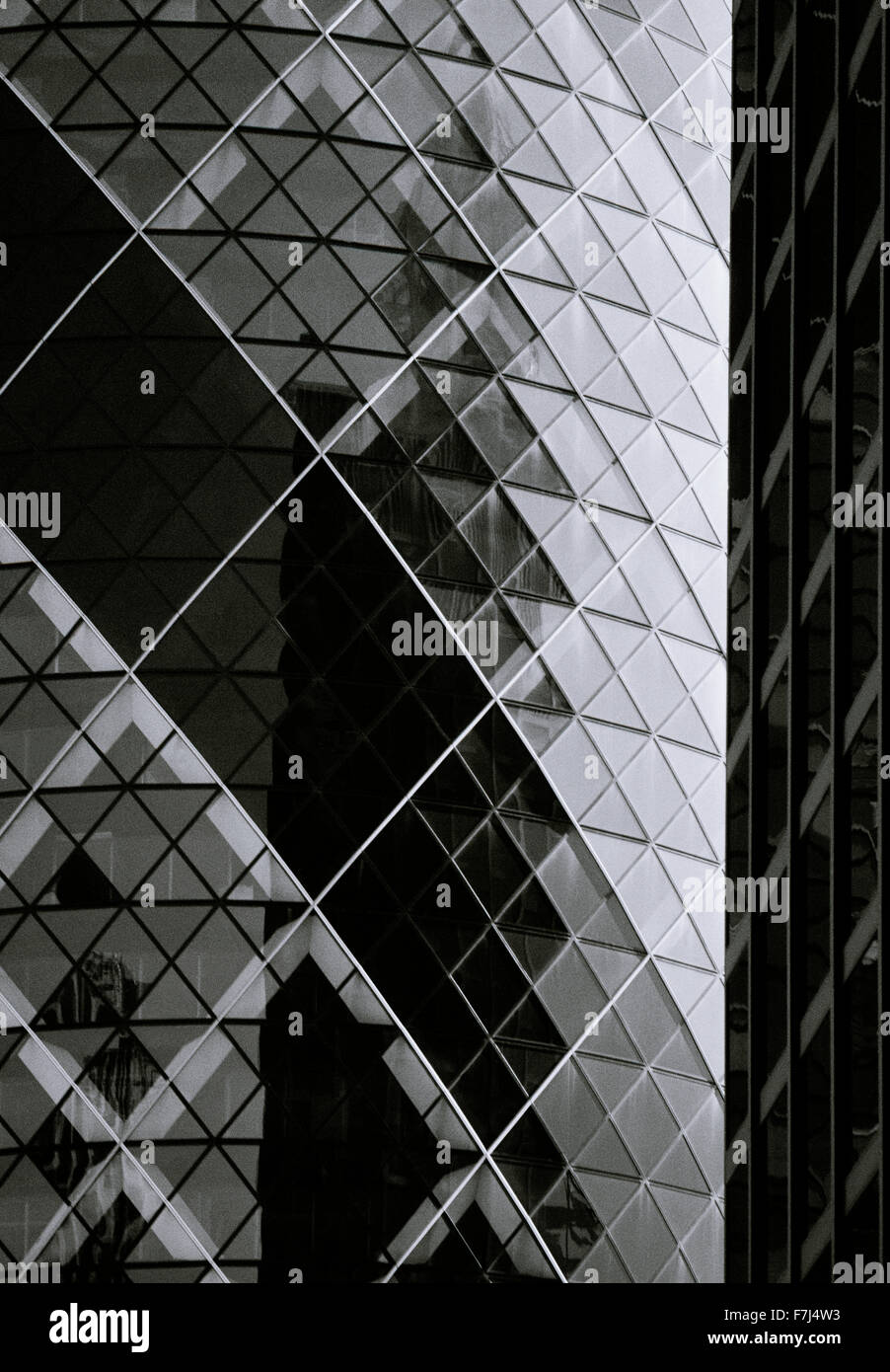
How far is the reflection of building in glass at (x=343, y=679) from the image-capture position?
112 ft

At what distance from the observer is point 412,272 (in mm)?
37750

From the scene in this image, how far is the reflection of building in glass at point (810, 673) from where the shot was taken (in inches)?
720

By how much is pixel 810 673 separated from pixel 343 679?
16.5 m

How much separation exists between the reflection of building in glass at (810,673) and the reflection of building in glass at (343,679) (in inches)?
→ 469

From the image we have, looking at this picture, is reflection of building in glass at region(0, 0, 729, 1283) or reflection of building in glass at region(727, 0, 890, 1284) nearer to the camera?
reflection of building in glass at region(727, 0, 890, 1284)

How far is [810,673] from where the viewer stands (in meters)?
20.2

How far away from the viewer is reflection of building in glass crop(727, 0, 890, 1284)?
60.0 feet

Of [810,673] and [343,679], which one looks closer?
[810,673]

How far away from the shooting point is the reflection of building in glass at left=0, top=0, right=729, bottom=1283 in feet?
112

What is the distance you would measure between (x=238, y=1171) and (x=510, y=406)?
580 inches

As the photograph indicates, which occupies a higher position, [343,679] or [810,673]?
[343,679]

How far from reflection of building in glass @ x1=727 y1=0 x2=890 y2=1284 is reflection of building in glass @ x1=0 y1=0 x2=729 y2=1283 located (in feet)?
39.1

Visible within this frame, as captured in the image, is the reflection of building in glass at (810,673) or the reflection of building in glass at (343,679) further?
the reflection of building in glass at (343,679)

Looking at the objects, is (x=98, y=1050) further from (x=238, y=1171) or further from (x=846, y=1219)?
(x=846, y=1219)
